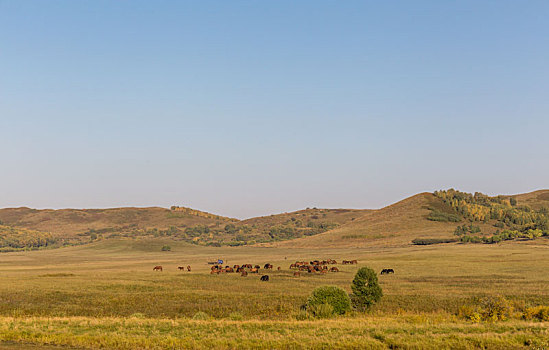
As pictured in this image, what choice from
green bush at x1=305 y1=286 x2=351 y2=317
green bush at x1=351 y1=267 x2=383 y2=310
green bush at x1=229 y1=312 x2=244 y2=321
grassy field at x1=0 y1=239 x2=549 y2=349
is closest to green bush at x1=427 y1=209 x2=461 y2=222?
grassy field at x1=0 y1=239 x2=549 y2=349

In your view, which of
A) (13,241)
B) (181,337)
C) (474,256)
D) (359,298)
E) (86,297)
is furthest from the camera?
(13,241)

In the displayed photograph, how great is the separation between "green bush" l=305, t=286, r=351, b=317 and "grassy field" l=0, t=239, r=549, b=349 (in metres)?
1.31

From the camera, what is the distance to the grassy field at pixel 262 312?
2216cm

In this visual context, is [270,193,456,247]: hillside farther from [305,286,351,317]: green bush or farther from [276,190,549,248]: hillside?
[305,286,351,317]: green bush

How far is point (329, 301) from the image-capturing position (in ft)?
107

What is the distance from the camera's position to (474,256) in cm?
8575

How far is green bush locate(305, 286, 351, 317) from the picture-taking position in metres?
31.9

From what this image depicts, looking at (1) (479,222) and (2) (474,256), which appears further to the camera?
(1) (479,222)

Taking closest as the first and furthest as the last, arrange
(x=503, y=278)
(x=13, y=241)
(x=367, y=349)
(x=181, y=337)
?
(x=367, y=349) → (x=181, y=337) → (x=503, y=278) → (x=13, y=241)

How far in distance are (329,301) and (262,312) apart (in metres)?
4.46

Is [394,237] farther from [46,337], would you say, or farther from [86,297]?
[46,337]

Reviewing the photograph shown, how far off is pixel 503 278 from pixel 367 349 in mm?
38147

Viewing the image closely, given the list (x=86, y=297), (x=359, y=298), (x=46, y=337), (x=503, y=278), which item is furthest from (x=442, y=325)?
(x=503, y=278)

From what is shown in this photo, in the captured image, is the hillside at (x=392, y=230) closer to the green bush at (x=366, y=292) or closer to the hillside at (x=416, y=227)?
the hillside at (x=416, y=227)
